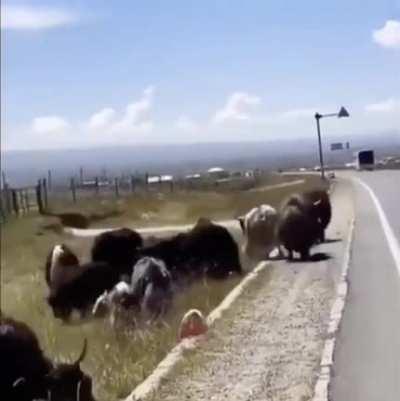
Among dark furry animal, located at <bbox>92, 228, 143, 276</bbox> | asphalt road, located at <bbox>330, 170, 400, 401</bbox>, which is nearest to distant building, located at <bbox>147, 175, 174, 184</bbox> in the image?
asphalt road, located at <bbox>330, 170, 400, 401</bbox>

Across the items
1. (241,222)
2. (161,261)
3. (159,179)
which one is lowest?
(161,261)

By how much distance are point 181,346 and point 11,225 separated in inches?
385

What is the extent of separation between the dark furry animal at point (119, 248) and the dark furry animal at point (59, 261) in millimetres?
532

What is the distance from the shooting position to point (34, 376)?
303 inches

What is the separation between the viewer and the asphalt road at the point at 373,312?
6.64 meters

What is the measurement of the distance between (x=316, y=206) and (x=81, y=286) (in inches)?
119

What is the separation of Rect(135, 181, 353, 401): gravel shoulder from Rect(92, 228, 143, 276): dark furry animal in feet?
6.43

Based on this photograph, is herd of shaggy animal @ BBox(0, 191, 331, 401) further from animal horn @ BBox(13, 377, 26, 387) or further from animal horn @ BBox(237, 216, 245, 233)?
animal horn @ BBox(13, 377, 26, 387)

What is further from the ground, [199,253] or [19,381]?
[199,253]

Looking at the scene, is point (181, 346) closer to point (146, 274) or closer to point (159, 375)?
point (159, 375)

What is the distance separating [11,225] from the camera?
17906 millimetres

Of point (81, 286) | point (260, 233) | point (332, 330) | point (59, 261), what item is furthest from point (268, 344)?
point (59, 261)

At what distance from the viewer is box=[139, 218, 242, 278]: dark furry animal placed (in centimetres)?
1276

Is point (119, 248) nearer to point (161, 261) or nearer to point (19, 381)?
point (161, 261)
